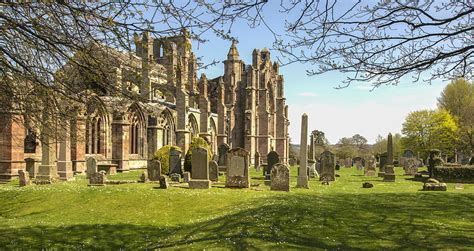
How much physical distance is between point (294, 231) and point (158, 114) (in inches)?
941

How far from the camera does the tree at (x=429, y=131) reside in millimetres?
49469

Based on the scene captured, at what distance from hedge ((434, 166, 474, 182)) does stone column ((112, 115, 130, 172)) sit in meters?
19.9

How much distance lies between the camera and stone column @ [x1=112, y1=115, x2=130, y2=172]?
27.6 meters

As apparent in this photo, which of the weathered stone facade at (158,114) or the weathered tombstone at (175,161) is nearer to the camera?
the weathered stone facade at (158,114)

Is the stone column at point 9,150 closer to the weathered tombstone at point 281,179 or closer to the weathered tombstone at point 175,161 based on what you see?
the weathered tombstone at point 175,161

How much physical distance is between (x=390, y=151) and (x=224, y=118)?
22497 millimetres

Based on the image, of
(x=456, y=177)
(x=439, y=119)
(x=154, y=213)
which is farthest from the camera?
(x=439, y=119)

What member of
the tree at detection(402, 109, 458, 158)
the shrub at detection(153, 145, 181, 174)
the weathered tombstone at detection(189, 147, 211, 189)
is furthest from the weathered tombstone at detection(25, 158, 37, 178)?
the tree at detection(402, 109, 458, 158)

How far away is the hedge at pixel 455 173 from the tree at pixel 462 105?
98.5 ft

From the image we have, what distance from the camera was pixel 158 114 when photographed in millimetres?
31156

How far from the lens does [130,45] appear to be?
612 centimetres

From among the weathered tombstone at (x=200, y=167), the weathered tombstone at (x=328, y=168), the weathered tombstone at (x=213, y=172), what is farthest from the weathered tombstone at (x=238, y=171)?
the weathered tombstone at (x=328, y=168)

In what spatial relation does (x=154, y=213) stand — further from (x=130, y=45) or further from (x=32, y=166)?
(x=32, y=166)

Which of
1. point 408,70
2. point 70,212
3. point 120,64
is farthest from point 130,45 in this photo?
point 70,212
